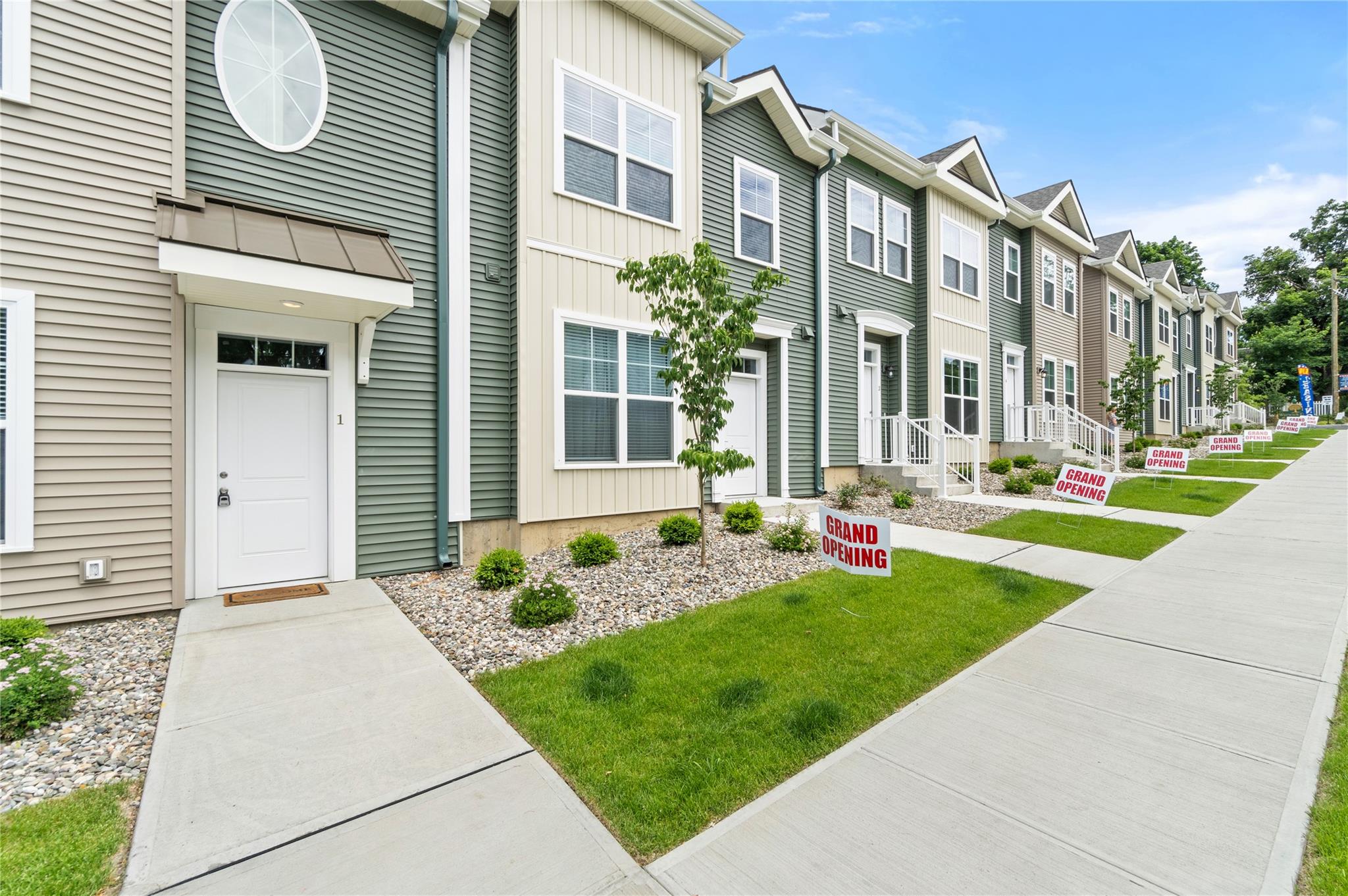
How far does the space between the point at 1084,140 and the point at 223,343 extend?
19107 millimetres

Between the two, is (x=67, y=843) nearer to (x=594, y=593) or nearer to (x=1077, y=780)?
(x=594, y=593)

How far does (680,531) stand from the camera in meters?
6.57

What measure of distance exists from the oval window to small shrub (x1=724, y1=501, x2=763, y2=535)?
606 centimetres

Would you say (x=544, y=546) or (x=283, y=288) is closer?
(x=283, y=288)

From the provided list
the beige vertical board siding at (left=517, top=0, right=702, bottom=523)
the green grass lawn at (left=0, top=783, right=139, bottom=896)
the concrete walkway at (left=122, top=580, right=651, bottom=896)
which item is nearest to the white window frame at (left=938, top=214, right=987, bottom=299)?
the beige vertical board siding at (left=517, top=0, right=702, bottom=523)

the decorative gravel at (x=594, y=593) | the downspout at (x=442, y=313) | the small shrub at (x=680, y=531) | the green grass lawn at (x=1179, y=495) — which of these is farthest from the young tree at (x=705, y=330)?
the green grass lawn at (x=1179, y=495)

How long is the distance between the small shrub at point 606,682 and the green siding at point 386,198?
10.8ft

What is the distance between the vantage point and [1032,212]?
14.5 meters

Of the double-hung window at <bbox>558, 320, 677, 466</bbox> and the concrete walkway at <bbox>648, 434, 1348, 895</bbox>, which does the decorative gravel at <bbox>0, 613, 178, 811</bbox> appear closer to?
the concrete walkway at <bbox>648, 434, 1348, 895</bbox>

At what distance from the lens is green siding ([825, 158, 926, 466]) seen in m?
10.4

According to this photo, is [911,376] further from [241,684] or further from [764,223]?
[241,684]

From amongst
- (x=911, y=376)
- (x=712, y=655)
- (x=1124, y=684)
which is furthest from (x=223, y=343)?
(x=911, y=376)

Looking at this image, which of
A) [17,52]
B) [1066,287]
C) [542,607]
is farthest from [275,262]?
[1066,287]

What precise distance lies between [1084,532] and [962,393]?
19.7 feet
